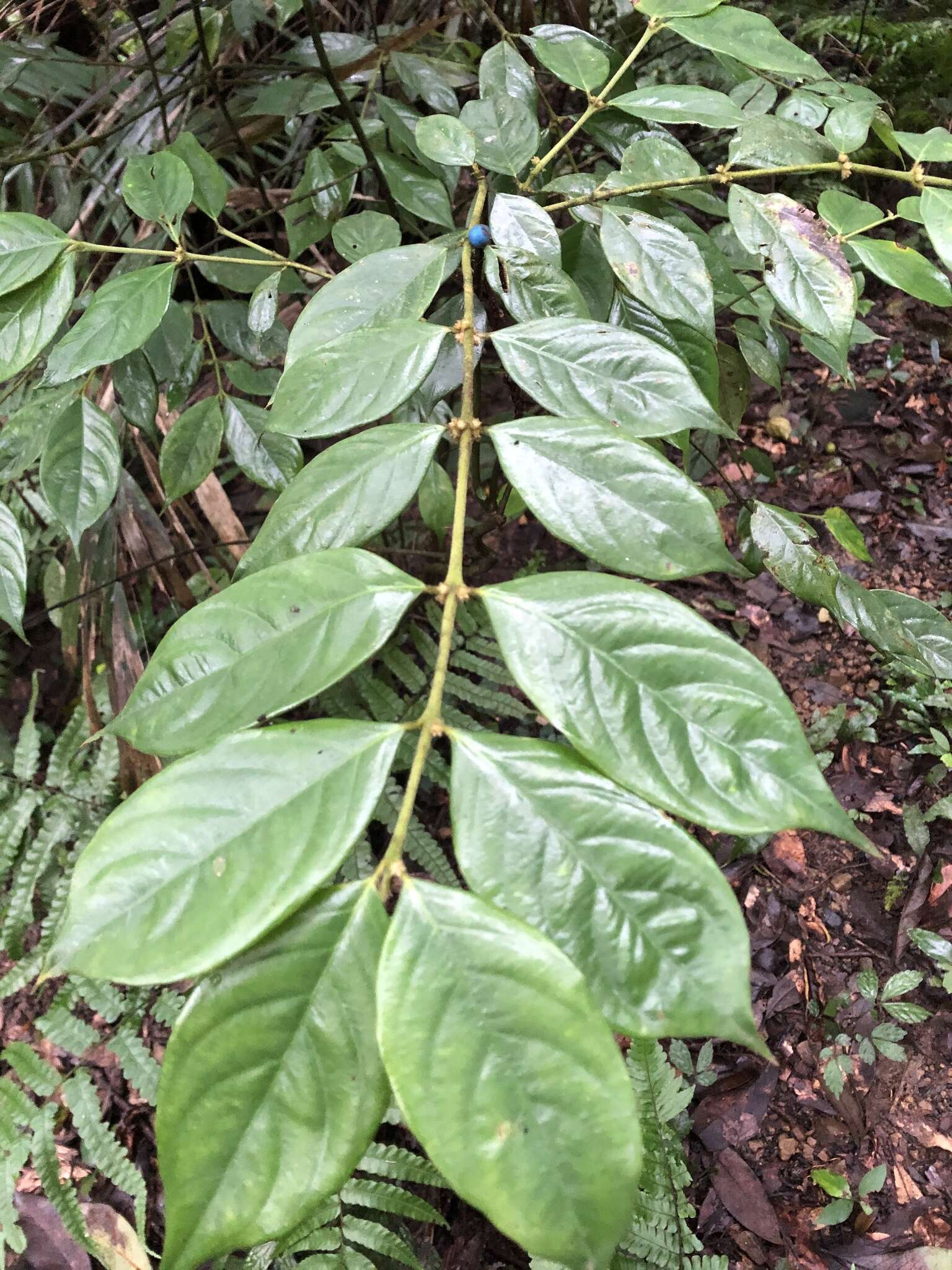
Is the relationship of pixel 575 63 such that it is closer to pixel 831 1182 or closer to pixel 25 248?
pixel 25 248

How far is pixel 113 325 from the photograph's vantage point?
26.7 inches

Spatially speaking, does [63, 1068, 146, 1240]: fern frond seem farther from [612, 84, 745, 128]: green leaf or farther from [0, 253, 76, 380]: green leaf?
[612, 84, 745, 128]: green leaf

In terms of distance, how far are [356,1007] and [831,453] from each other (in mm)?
2223

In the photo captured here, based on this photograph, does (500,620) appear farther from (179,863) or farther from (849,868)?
(849,868)

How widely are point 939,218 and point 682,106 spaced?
0.86 feet

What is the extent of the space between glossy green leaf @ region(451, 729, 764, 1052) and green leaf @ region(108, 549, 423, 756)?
105mm

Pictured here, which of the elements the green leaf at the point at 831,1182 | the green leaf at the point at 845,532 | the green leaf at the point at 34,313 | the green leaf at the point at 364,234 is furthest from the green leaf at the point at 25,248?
the green leaf at the point at 831,1182

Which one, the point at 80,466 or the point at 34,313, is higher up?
the point at 34,313

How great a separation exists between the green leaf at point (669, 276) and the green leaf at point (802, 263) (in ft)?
0.14

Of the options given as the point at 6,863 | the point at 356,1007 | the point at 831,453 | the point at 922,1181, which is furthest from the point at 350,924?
the point at 831,453

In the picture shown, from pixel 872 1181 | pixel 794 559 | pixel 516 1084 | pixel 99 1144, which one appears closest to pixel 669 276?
pixel 794 559

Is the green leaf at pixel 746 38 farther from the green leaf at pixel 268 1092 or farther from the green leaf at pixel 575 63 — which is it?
the green leaf at pixel 268 1092

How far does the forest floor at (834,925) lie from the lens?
132cm

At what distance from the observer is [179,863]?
34 cm
